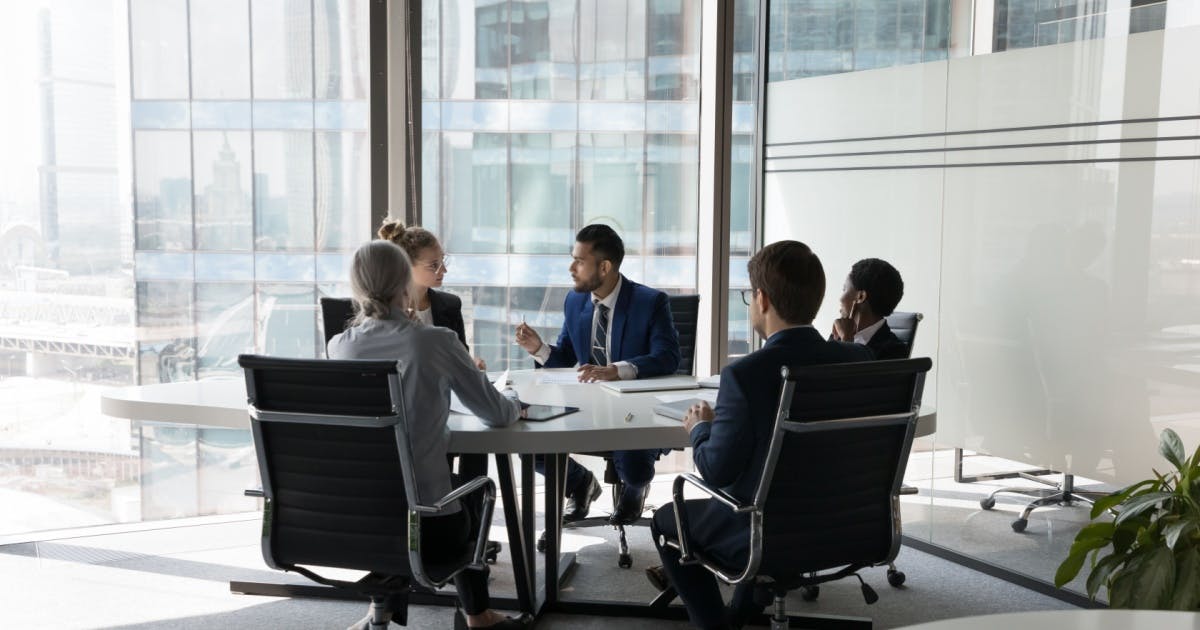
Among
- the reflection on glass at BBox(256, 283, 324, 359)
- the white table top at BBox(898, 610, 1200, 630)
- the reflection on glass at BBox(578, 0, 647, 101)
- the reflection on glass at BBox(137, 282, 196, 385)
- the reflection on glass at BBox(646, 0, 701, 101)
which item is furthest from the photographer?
the reflection on glass at BBox(646, 0, 701, 101)

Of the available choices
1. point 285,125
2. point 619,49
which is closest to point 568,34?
point 619,49

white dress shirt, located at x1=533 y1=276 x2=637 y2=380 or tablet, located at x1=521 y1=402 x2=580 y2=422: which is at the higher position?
white dress shirt, located at x1=533 y1=276 x2=637 y2=380

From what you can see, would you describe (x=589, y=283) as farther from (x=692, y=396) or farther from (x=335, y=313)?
(x=335, y=313)

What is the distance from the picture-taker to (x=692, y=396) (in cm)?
361

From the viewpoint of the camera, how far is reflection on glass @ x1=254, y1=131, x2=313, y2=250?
506cm

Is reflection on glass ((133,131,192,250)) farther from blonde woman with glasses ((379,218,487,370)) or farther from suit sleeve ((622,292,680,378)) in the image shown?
suit sleeve ((622,292,680,378))

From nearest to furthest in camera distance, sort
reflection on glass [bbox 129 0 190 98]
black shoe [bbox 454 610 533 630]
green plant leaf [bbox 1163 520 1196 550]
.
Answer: green plant leaf [bbox 1163 520 1196 550], black shoe [bbox 454 610 533 630], reflection on glass [bbox 129 0 190 98]

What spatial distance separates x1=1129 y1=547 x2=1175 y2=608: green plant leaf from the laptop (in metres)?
1.52

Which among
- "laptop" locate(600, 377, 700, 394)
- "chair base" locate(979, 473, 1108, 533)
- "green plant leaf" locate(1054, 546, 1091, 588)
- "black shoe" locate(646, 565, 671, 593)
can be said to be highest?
"laptop" locate(600, 377, 700, 394)

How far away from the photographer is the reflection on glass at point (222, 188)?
4.96 metres

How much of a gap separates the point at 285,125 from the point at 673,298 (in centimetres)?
205

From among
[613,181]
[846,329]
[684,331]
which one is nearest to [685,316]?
[684,331]

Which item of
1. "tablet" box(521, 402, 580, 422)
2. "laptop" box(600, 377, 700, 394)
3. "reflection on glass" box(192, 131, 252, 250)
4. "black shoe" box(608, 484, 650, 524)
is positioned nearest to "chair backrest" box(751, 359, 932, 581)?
"tablet" box(521, 402, 580, 422)

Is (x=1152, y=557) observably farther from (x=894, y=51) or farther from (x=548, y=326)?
(x=548, y=326)
